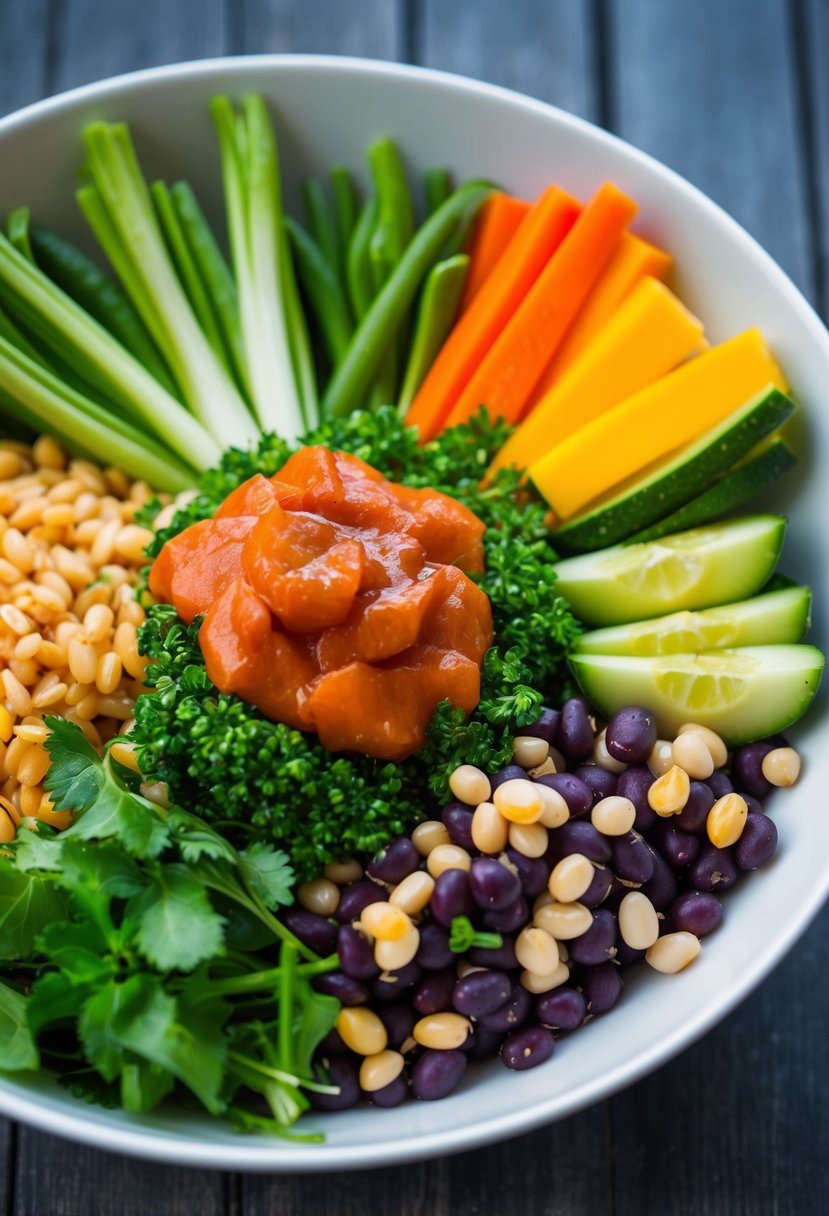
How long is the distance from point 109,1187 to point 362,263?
226 centimetres

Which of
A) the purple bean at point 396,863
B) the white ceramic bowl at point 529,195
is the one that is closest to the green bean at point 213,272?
the white ceramic bowl at point 529,195

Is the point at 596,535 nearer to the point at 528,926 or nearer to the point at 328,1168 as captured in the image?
the point at 528,926

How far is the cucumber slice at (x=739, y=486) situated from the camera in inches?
95.0

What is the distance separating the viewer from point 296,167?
9.42ft

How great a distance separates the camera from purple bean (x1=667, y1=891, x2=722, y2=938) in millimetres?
2131

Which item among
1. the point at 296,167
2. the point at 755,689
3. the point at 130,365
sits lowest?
the point at 755,689

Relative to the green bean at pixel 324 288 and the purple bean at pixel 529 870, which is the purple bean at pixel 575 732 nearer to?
the purple bean at pixel 529 870

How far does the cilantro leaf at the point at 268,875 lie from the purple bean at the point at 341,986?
0.15m

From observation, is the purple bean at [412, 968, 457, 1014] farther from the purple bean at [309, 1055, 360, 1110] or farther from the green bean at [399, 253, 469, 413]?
the green bean at [399, 253, 469, 413]

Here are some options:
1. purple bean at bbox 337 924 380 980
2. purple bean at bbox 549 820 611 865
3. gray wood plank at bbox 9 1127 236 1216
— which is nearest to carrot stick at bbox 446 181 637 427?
purple bean at bbox 549 820 611 865

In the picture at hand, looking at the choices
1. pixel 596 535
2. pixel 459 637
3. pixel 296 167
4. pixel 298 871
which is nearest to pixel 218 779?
pixel 298 871

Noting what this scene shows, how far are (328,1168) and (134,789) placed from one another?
32.2 inches

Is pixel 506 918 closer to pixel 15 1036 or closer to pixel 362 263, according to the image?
pixel 15 1036

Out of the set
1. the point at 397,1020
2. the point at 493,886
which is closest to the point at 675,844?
the point at 493,886
